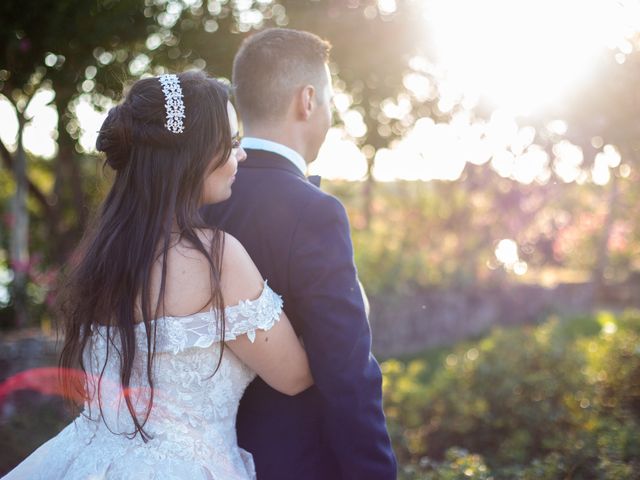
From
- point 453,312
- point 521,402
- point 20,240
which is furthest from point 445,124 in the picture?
point 453,312

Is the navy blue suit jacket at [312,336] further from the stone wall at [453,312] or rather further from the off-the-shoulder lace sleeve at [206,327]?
the stone wall at [453,312]

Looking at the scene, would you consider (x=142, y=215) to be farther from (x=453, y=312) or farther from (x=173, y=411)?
(x=453, y=312)

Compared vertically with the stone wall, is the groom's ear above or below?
above

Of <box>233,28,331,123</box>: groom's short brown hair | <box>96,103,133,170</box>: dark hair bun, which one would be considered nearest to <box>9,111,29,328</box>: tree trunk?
<box>233,28,331,123</box>: groom's short brown hair

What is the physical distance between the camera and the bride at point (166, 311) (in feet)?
5.67

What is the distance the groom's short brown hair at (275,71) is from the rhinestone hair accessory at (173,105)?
0.41 metres

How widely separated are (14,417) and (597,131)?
13.3ft

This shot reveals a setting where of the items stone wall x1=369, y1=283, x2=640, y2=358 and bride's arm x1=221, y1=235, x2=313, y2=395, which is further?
stone wall x1=369, y1=283, x2=640, y2=358

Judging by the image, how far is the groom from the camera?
1.85m

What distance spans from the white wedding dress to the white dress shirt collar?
1.62ft

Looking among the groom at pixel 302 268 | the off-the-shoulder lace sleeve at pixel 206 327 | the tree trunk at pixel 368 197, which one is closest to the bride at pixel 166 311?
the off-the-shoulder lace sleeve at pixel 206 327

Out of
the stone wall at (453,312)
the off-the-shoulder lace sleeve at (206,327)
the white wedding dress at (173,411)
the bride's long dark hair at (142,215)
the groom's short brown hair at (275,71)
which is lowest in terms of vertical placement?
the stone wall at (453,312)

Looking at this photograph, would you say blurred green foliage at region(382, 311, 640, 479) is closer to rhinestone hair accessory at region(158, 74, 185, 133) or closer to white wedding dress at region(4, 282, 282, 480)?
white wedding dress at region(4, 282, 282, 480)

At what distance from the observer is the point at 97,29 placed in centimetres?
415
